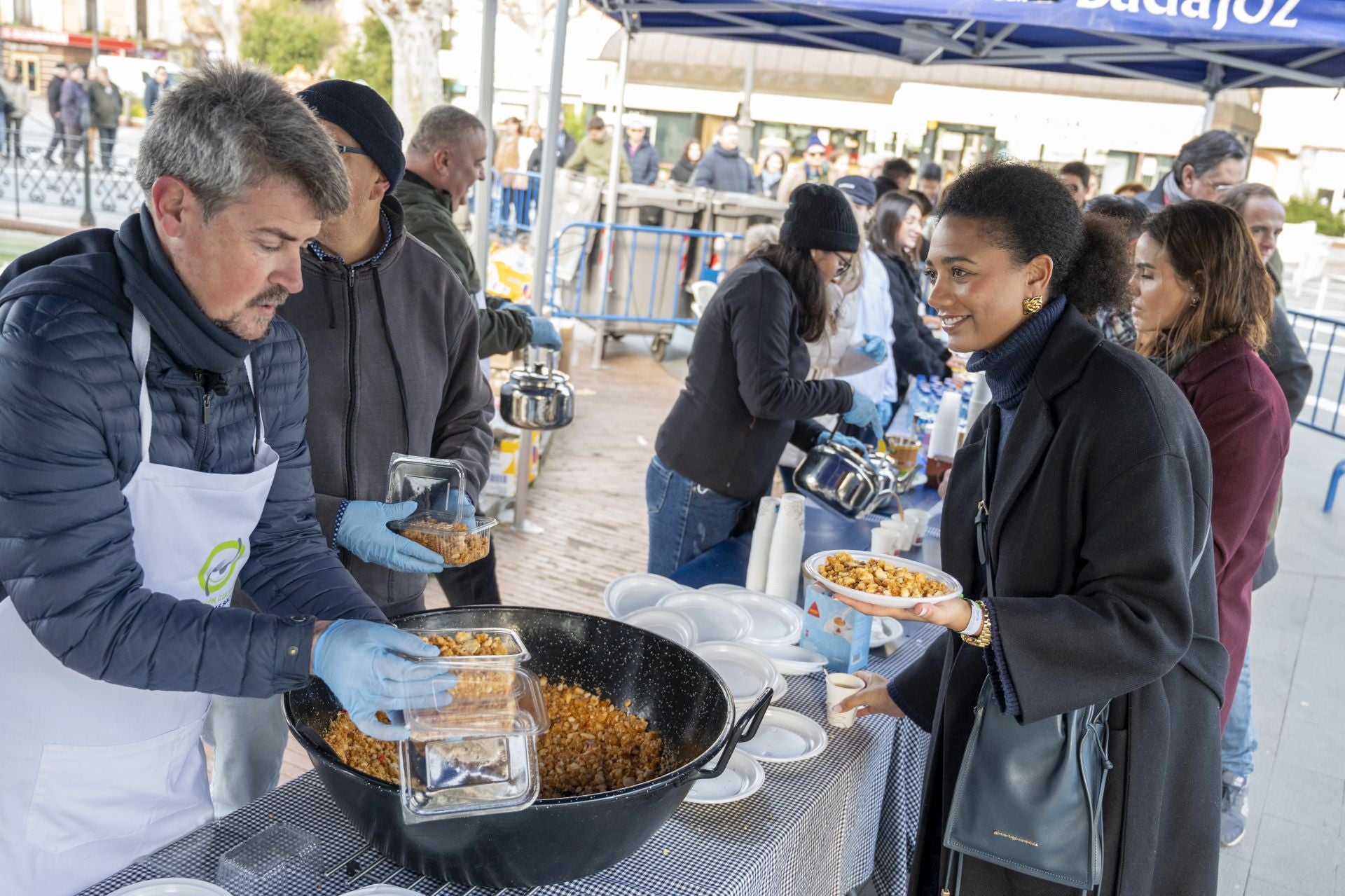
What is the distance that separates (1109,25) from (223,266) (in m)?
3.25

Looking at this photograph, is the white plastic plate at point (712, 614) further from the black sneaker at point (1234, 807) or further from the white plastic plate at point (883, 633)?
the black sneaker at point (1234, 807)

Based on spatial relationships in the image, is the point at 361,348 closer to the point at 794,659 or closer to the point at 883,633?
the point at 794,659

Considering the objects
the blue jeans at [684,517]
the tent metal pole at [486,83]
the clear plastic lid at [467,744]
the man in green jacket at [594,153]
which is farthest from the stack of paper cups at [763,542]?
the man in green jacket at [594,153]

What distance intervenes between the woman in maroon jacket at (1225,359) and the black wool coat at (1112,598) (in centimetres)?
56

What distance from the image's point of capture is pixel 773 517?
8.59 feet

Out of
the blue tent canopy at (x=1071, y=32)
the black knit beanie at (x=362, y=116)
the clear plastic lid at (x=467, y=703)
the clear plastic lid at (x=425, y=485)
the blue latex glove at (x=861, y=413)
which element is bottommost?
the blue latex glove at (x=861, y=413)

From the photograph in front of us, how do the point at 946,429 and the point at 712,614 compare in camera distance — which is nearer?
the point at 712,614

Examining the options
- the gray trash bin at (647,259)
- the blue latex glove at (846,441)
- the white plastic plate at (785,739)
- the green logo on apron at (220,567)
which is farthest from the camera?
the gray trash bin at (647,259)

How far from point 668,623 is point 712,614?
0.18 meters

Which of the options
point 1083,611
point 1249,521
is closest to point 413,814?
point 1083,611

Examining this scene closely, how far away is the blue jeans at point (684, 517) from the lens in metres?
3.23

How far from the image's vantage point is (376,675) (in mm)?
1245

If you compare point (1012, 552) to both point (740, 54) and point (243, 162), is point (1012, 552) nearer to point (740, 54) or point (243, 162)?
point (243, 162)

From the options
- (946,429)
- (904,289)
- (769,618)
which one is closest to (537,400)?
(946,429)
